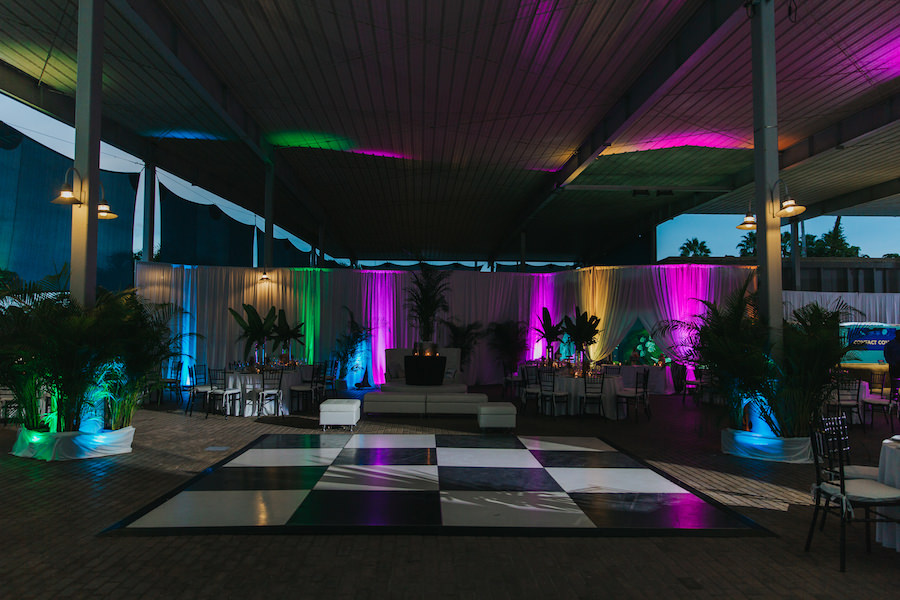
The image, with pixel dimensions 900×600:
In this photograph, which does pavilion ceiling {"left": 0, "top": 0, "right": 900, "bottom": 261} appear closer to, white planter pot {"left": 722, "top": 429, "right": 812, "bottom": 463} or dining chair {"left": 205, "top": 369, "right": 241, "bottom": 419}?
dining chair {"left": 205, "top": 369, "right": 241, "bottom": 419}

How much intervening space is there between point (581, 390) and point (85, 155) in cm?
806

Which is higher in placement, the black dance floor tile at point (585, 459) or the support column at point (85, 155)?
the support column at point (85, 155)

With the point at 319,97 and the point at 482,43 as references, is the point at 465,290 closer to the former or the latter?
the point at 319,97

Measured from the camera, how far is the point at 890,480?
3.76m

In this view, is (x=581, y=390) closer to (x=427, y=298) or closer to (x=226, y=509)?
(x=427, y=298)

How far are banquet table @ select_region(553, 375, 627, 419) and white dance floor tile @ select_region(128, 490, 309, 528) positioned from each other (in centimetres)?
593

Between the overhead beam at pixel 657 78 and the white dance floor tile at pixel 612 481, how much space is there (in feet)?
17.6

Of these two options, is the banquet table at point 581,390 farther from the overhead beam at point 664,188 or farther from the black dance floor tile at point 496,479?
the overhead beam at point 664,188

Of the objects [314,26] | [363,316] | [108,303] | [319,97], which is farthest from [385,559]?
[363,316]

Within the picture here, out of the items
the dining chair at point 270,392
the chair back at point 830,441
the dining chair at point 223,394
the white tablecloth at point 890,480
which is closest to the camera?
the white tablecloth at point 890,480

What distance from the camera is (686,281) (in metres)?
13.6

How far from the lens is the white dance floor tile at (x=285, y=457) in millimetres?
6230

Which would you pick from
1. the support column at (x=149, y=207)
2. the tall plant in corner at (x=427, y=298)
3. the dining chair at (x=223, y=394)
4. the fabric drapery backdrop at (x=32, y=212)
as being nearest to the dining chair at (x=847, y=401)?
the tall plant in corner at (x=427, y=298)

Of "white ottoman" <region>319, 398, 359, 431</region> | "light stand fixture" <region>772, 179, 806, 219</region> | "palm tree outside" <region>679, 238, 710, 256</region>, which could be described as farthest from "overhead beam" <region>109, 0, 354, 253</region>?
"palm tree outside" <region>679, 238, 710, 256</region>
